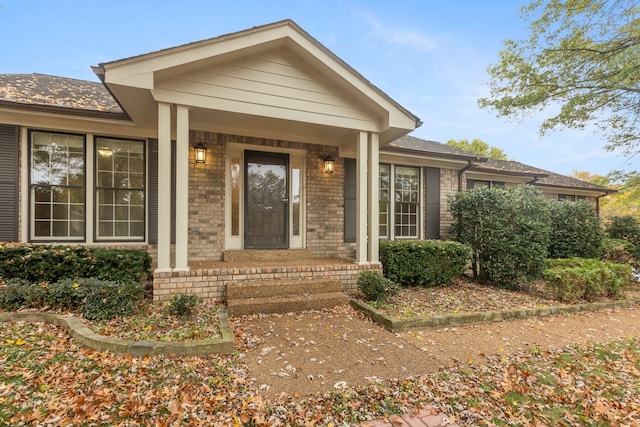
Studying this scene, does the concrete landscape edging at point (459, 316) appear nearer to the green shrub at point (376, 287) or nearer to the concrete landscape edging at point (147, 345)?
the green shrub at point (376, 287)

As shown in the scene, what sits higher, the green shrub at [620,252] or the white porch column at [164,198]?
the white porch column at [164,198]

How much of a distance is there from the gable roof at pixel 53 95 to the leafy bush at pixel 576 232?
11.3 m

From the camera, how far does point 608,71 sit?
24.7 feet

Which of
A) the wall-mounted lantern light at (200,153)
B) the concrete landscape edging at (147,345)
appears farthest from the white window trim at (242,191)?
the concrete landscape edging at (147,345)

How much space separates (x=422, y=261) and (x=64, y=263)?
626cm

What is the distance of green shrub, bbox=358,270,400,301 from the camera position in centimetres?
476

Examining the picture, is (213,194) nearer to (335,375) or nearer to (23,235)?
(23,235)

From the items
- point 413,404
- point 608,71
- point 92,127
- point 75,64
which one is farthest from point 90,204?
point 608,71

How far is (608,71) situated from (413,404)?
1014cm

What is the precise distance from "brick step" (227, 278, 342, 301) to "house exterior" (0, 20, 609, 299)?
188 mm

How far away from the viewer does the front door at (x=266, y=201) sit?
250 inches

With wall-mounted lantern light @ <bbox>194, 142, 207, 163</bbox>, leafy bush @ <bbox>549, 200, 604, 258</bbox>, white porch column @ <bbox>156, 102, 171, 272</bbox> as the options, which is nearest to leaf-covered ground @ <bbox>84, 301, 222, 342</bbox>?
white porch column @ <bbox>156, 102, 171, 272</bbox>

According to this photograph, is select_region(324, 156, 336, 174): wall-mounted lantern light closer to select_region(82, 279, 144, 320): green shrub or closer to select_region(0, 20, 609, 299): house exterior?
select_region(0, 20, 609, 299): house exterior

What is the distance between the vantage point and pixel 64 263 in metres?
4.31
